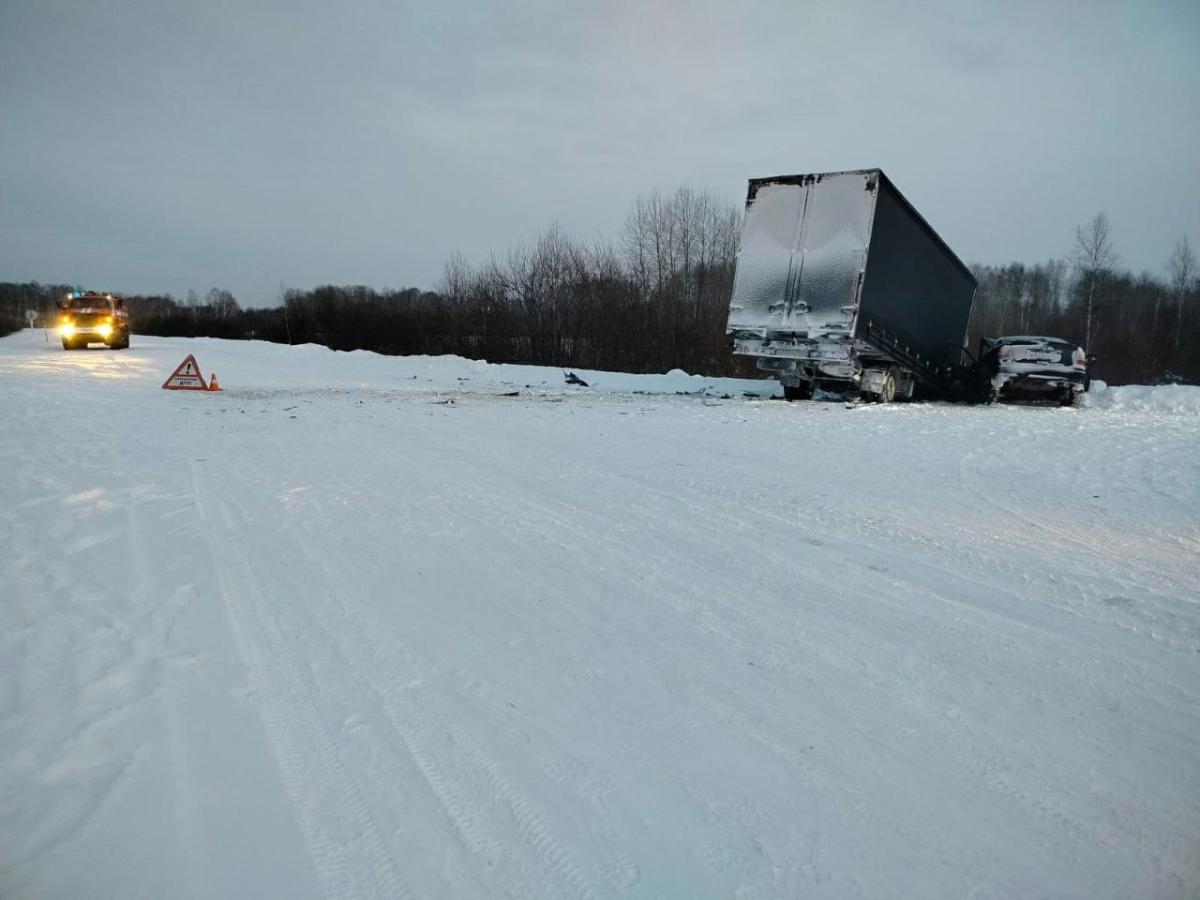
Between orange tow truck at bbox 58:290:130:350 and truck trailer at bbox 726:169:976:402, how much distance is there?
29781mm

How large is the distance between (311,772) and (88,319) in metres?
35.3

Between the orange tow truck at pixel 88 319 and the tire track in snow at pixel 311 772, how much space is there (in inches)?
Result: 1307

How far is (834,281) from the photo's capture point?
12711 millimetres

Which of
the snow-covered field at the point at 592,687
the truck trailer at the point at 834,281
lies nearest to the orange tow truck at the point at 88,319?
the snow-covered field at the point at 592,687

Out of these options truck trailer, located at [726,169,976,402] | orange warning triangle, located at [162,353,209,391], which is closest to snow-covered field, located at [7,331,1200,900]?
truck trailer, located at [726,169,976,402]

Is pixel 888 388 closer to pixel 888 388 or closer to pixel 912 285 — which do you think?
pixel 888 388

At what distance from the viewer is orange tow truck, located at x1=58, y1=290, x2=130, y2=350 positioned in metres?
28.6

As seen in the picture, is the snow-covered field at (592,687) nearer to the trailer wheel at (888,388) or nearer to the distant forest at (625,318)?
the trailer wheel at (888,388)

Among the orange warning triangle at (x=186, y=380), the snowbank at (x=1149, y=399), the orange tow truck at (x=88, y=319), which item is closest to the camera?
the orange warning triangle at (x=186, y=380)

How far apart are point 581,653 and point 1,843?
2.19 m

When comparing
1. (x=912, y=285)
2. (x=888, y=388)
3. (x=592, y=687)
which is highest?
(x=912, y=285)

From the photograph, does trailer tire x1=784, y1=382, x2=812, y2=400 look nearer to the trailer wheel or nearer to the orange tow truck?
the trailer wheel

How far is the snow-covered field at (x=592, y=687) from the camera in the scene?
2031 mm

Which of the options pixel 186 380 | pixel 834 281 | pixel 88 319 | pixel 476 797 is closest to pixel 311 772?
pixel 476 797
